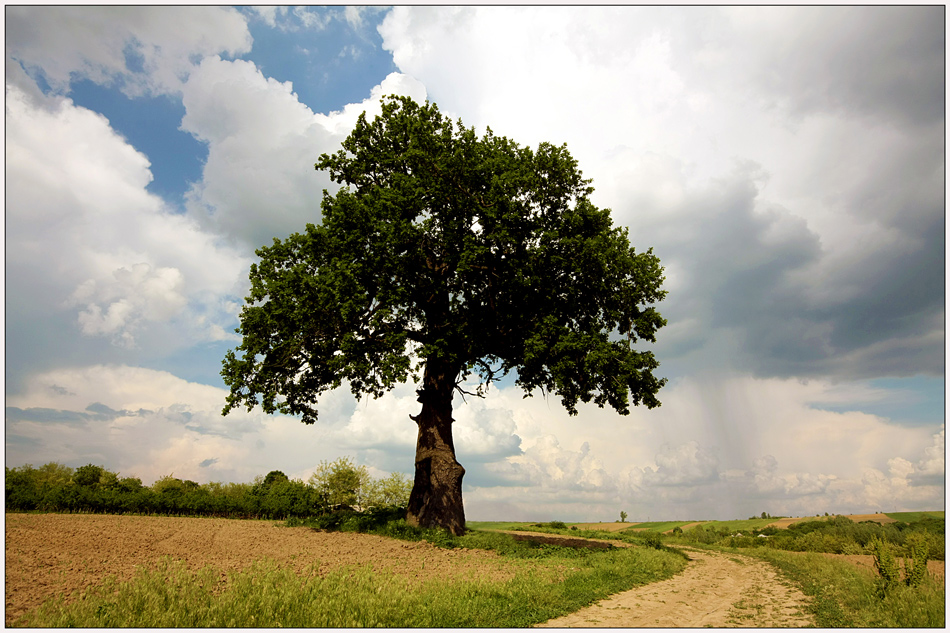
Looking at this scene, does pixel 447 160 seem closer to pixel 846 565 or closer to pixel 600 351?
pixel 600 351

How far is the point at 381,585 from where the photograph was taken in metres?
10.1

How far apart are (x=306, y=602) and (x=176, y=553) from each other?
700 cm

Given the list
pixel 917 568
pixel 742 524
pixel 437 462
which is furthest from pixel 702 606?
pixel 742 524

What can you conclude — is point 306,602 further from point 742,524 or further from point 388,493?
point 742,524

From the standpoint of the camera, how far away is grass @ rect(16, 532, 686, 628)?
7.80m

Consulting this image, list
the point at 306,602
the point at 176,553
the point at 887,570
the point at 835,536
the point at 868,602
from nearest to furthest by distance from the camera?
the point at 306,602
the point at 868,602
the point at 887,570
the point at 176,553
the point at 835,536

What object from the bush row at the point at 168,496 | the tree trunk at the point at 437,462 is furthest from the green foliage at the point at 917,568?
the bush row at the point at 168,496

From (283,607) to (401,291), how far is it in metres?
12.7

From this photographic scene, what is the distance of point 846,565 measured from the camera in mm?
17812

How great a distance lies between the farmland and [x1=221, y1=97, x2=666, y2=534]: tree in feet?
19.4

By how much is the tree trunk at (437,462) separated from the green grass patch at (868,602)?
502 inches

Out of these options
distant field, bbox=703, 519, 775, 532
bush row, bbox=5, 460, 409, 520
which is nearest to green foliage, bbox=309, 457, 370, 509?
bush row, bbox=5, 460, 409, 520

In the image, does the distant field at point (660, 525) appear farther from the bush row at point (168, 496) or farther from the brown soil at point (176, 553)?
the brown soil at point (176, 553)

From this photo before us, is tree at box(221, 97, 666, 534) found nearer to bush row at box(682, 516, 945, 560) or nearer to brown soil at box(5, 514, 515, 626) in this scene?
brown soil at box(5, 514, 515, 626)
